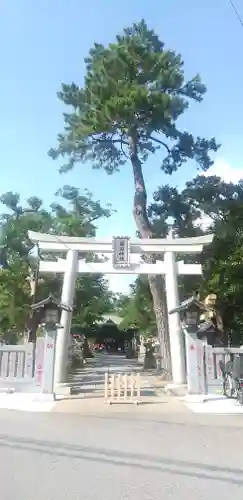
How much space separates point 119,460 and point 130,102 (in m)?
15.6

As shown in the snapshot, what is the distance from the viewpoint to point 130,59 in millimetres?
19938

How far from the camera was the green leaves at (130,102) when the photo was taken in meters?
19.7

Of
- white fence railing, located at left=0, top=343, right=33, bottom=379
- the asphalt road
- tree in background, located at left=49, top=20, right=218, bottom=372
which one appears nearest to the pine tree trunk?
tree in background, located at left=49, top=20, right=218, bottom=372

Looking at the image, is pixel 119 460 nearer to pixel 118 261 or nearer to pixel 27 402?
pixel 27 402

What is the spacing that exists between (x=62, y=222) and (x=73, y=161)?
16.8 ft

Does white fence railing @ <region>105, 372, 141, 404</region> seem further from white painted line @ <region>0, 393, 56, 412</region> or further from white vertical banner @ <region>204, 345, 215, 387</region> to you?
white vertical banner @ <region>204, 345, 215, 387</region>

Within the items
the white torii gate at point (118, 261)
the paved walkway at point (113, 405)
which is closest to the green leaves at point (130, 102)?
the white torii gate at point (118, 261)

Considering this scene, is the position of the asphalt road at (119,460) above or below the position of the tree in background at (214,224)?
below

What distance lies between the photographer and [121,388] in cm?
1388

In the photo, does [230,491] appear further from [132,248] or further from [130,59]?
[130,59]

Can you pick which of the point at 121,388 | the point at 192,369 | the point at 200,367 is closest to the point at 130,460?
the point at 121,388

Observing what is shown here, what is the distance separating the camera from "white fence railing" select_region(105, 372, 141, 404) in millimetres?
13324

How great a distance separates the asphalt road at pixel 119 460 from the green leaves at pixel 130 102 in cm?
1404

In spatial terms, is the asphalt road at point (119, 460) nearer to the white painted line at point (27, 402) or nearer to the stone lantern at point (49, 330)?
the white painted line at point (27, 402)
